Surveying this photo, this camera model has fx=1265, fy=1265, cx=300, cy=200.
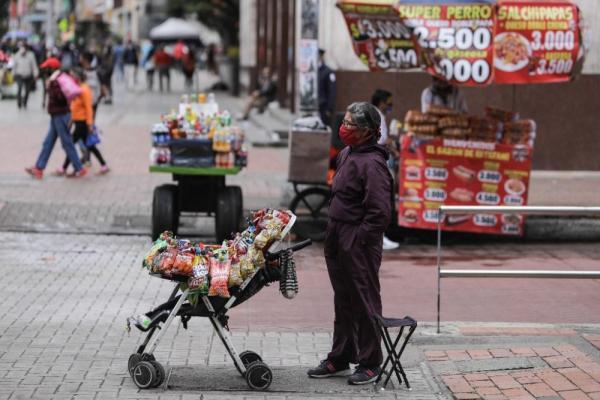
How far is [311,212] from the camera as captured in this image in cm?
1380

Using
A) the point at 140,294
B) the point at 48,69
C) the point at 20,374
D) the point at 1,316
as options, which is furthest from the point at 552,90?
the point at 20,374

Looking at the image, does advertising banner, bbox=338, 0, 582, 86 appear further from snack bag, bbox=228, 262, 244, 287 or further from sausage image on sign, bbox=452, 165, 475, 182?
snack bag, bbox=228, 262, 244, 287

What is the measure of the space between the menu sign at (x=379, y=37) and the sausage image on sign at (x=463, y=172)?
120cm

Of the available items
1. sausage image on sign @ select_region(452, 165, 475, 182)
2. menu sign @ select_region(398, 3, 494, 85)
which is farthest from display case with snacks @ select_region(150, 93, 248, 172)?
sausage image on sign @ select_region(452, 165, 475, 182)

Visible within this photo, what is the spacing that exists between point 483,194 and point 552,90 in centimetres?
560

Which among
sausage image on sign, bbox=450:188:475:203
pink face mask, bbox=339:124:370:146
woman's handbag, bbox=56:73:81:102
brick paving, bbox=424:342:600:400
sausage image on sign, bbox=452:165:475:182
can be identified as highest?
pink face mask, bbox=339:124:370:146

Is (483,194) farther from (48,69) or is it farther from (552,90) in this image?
(48,69)

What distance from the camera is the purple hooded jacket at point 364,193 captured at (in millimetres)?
7207

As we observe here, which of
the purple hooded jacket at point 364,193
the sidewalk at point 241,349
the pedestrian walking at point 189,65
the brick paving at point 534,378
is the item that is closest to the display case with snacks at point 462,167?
the sidewalk at point 241,349

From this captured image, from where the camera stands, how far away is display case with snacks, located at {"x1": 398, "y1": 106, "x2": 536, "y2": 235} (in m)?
13.4

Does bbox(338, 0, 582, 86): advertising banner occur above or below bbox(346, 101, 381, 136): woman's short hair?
above

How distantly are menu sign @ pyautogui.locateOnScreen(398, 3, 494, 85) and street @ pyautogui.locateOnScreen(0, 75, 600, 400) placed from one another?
193 centimetres

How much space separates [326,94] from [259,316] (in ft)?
35.1

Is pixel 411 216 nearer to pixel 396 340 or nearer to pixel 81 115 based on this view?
pixel 396 340
